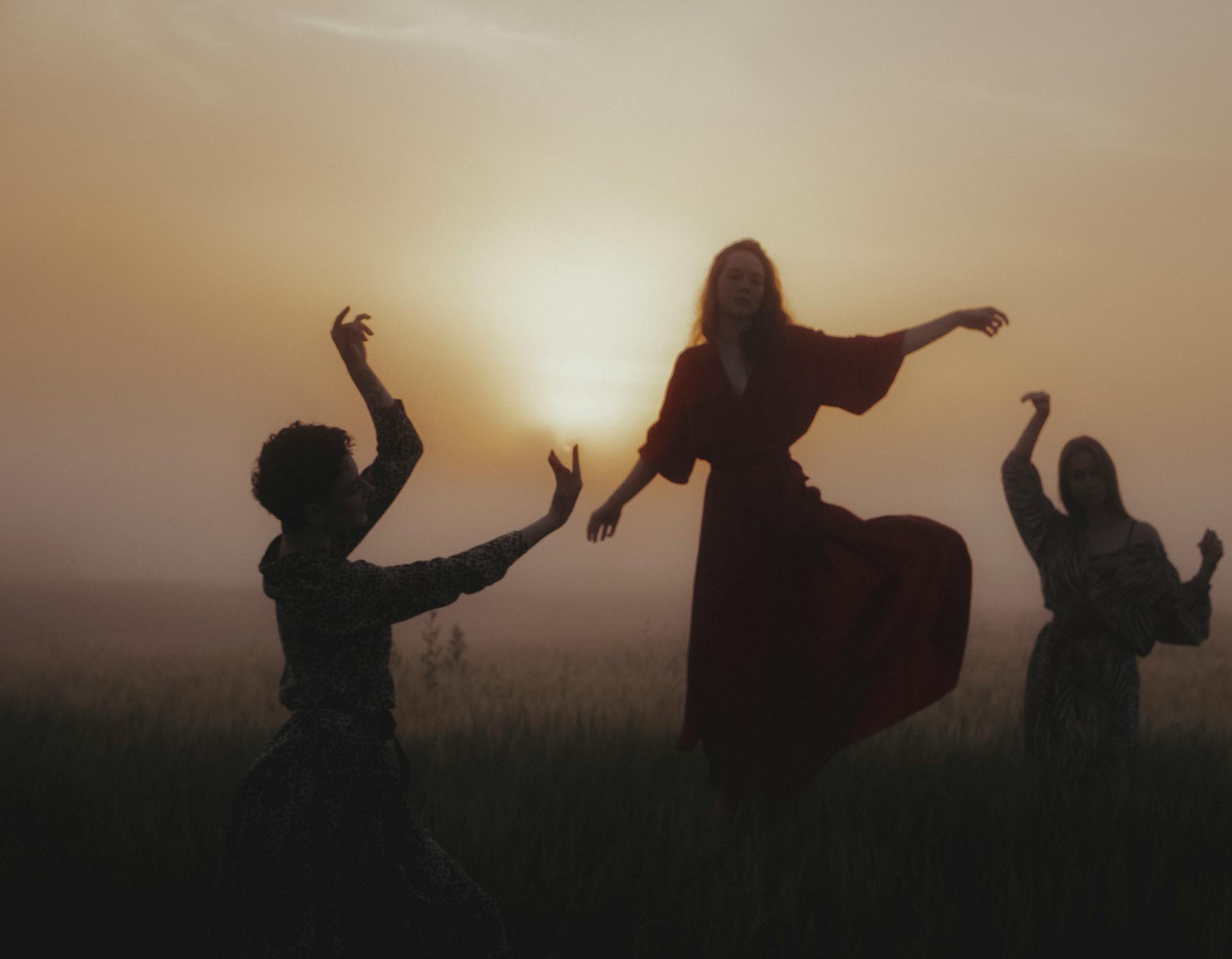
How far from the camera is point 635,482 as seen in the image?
5.36 m

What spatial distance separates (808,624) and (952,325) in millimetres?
1392

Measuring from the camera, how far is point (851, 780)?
5.87m

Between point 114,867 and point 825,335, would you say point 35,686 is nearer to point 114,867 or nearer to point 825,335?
point 114,867

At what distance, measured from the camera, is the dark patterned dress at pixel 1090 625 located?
18.7 ft

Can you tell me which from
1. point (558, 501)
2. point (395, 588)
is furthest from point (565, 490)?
point (395, 588)

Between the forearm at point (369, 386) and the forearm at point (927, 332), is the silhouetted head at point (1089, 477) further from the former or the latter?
the forearm at point (369, 386)

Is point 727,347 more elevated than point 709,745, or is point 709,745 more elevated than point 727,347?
point 727,347

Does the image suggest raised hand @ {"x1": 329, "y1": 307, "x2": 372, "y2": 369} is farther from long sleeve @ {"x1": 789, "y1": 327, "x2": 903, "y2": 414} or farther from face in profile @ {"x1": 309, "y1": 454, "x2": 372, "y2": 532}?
long sleeve @ {"x1": 789, "y1": 327, "x2": 903, "y2": 414}

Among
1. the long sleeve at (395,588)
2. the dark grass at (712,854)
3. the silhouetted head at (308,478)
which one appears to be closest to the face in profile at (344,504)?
the silhouetted head at (308,478)

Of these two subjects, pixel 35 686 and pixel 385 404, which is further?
pixel 35 686

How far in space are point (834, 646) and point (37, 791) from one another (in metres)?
3.65

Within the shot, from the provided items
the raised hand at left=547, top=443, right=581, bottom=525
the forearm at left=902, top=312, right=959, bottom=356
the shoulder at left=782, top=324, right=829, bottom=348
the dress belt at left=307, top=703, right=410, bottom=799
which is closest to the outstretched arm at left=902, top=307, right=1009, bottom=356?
the forearm at left=902, top=312, right=959, bottom=356

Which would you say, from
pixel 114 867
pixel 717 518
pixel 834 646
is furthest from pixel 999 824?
pixel 114 867

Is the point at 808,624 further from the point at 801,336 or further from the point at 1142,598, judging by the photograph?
the point at 1142,598
